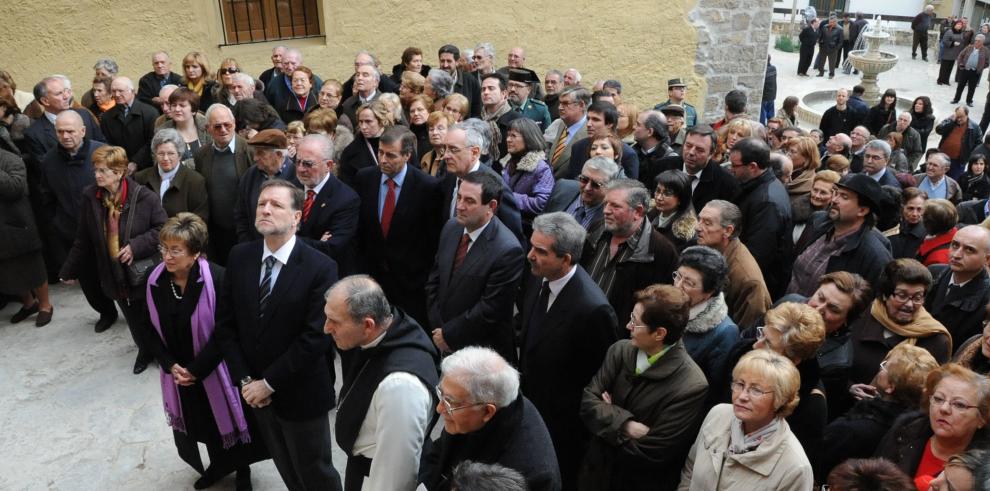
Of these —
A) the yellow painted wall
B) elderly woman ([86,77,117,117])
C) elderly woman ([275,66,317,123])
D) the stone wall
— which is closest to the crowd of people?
elderly woman ([86,77,117,117])

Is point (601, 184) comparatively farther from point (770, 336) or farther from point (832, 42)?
point (832, 42)

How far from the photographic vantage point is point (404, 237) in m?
6.07

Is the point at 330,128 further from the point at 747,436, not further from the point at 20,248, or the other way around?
the point at 747,436

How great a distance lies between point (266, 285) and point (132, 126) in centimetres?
444

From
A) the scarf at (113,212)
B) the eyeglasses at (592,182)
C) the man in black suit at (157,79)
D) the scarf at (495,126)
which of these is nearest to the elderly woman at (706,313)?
the eyeglasses at (592,182)

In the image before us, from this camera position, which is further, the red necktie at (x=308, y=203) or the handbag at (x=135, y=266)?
the handbag at (x=135, y=266)

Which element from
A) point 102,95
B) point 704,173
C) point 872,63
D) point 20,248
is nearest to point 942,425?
point 704,173

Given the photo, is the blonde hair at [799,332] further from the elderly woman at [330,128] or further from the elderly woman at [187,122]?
the elderly woman at [187,122]

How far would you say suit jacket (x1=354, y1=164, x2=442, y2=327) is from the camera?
600cm

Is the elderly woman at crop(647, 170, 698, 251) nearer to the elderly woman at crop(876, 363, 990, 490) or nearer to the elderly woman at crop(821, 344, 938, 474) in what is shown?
the elderly woman at crop(821, 344, 938, 474)

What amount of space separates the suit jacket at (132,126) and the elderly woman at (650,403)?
5.89 metres

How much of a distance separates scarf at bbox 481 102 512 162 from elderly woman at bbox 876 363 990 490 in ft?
13.8

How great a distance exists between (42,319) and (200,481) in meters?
3.23

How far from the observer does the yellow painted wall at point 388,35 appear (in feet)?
32.9
